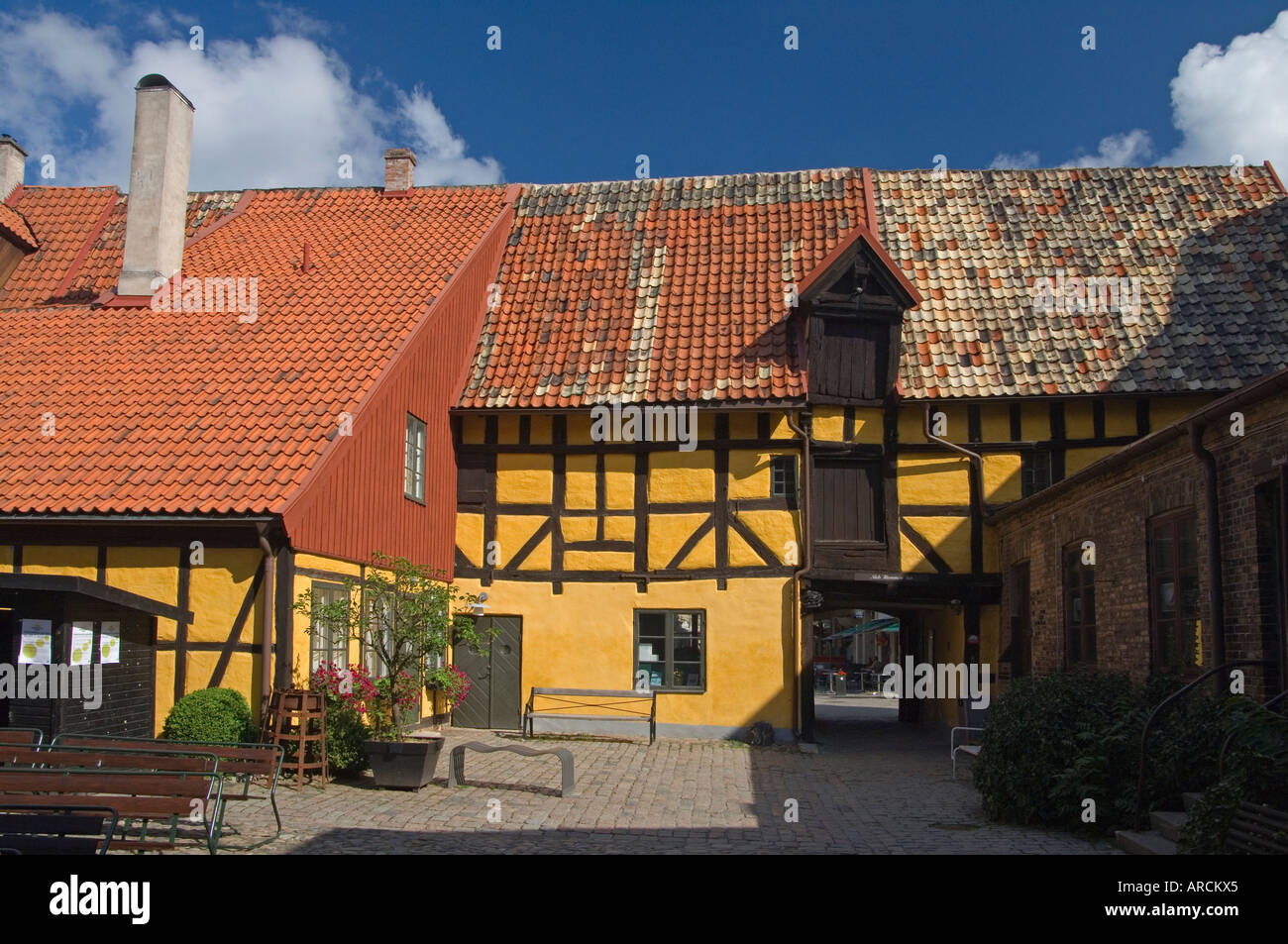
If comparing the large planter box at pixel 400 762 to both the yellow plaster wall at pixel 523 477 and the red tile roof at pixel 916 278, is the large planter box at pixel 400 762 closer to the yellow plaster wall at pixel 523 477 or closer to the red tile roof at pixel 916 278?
the yellow plaster wall at pixel 523 477

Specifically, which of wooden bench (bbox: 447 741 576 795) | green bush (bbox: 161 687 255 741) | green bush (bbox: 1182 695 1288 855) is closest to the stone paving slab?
wooden bench (bbox: 447 741 576 795)

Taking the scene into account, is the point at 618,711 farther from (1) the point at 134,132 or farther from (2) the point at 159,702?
(1) the point at 134,132

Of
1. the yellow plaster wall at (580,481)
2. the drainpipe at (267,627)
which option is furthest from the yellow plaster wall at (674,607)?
the drainpipe at (267,627)

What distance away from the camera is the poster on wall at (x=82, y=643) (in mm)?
11602

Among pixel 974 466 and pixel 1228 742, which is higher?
pixel 974 466

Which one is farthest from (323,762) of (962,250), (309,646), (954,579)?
(962,250)

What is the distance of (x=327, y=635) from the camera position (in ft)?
45.1

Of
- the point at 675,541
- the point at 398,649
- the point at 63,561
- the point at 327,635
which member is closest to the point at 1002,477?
the point at 675,541

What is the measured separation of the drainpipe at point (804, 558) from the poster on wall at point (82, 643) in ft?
31.6

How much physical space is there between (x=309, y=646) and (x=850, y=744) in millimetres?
9148

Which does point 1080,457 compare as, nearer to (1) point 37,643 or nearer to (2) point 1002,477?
(2) point 1002,477

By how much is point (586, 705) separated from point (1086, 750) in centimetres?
906

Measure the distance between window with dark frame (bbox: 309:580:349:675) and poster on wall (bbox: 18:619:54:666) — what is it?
8.63ft

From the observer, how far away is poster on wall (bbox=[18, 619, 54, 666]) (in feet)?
37.2
